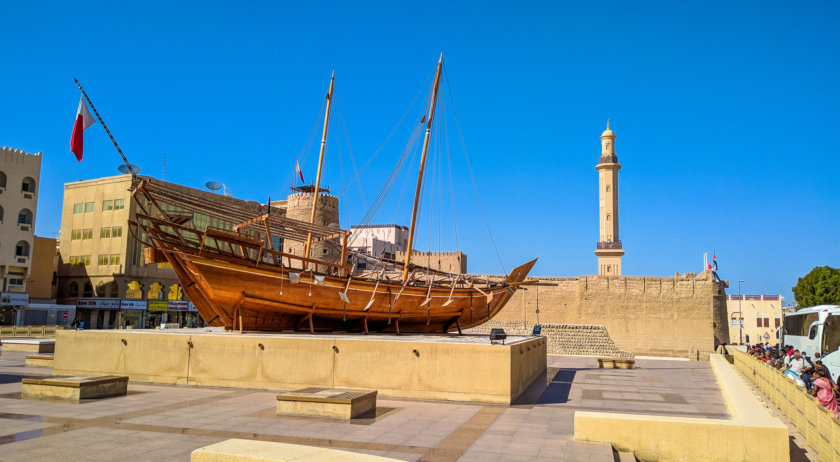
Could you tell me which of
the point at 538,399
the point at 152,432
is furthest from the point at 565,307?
the point at 152,432

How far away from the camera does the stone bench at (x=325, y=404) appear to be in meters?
9.52

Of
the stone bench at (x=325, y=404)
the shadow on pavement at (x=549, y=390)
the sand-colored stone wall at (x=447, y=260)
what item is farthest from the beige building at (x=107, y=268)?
the stone bench at (x=325, y=404)

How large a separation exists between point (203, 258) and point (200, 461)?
33.9ft

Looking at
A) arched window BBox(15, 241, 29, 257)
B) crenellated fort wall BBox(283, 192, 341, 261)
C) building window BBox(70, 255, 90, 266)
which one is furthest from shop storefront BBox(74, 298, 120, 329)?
crenellated fort wall BBox(283, 192, 341, 261)

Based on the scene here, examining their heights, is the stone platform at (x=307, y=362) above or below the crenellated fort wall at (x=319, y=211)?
below

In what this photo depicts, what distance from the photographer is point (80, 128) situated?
16141 millimetres

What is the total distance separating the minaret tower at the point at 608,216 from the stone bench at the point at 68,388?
155ft

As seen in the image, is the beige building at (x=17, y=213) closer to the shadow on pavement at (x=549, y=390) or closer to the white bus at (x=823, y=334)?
the shadow on pavement at (x=549, y=390)

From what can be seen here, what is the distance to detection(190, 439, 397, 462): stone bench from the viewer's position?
5.53m

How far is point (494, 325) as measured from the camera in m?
40.2

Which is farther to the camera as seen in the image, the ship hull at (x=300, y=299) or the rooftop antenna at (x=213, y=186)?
the rooftop antenna at (x=213, y=186)

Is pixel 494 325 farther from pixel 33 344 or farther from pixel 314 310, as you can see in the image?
pixel 33 344

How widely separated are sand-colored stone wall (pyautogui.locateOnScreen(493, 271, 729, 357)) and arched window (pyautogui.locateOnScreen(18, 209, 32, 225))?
3338 cm

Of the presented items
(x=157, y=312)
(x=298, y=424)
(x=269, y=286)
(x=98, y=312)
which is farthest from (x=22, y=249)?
(x=298, y=424)
